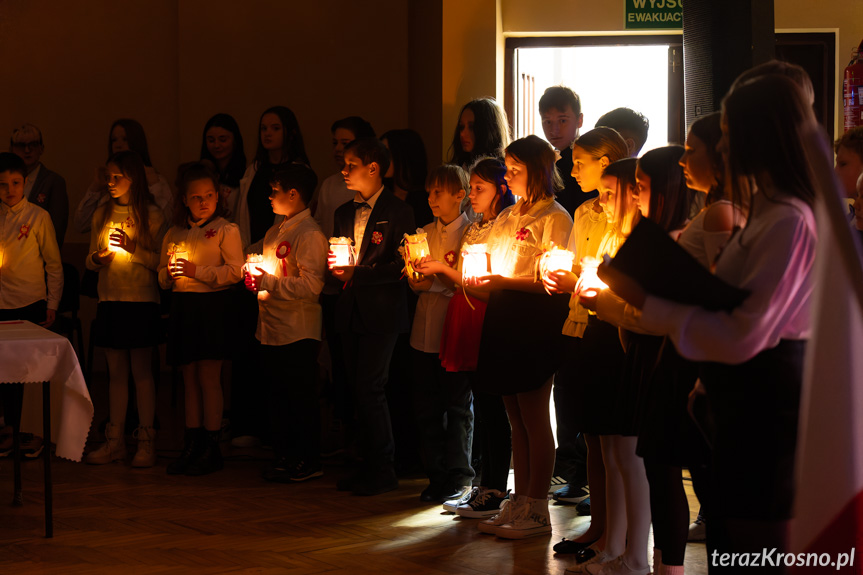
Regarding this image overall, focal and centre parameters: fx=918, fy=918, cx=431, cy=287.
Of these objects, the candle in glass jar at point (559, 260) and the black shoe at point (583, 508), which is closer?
the candle in glass jar at point (559, 260)

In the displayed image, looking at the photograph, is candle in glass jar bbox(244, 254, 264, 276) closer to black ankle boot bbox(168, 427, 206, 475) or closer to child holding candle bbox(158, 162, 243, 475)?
child holding candle bbox(158, 162, 243, 475)

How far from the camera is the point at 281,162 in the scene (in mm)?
5297

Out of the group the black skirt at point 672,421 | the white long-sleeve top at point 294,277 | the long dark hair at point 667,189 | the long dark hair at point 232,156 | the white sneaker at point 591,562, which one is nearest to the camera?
the black skirt at point 672,421

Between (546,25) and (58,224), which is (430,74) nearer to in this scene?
(546,25)

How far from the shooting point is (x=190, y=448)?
4.84m

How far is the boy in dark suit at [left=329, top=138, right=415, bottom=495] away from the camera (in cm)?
432

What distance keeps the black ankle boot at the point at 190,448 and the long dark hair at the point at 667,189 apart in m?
3.03

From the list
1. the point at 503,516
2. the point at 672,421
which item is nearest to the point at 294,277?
the point at 503,516

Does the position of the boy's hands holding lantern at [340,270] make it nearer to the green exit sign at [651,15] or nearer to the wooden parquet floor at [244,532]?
the wooden parquet floor at [244,532]

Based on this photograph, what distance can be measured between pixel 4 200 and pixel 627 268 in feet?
14.0

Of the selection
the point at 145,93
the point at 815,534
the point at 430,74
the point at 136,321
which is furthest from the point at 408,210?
the point at 145,93

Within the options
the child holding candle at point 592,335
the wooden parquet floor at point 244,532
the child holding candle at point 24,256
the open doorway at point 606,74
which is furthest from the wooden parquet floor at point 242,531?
the open doorway at point 606,74

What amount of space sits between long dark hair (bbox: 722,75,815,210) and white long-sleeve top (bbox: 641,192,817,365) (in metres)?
0.05

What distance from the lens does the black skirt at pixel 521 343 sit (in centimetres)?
356
